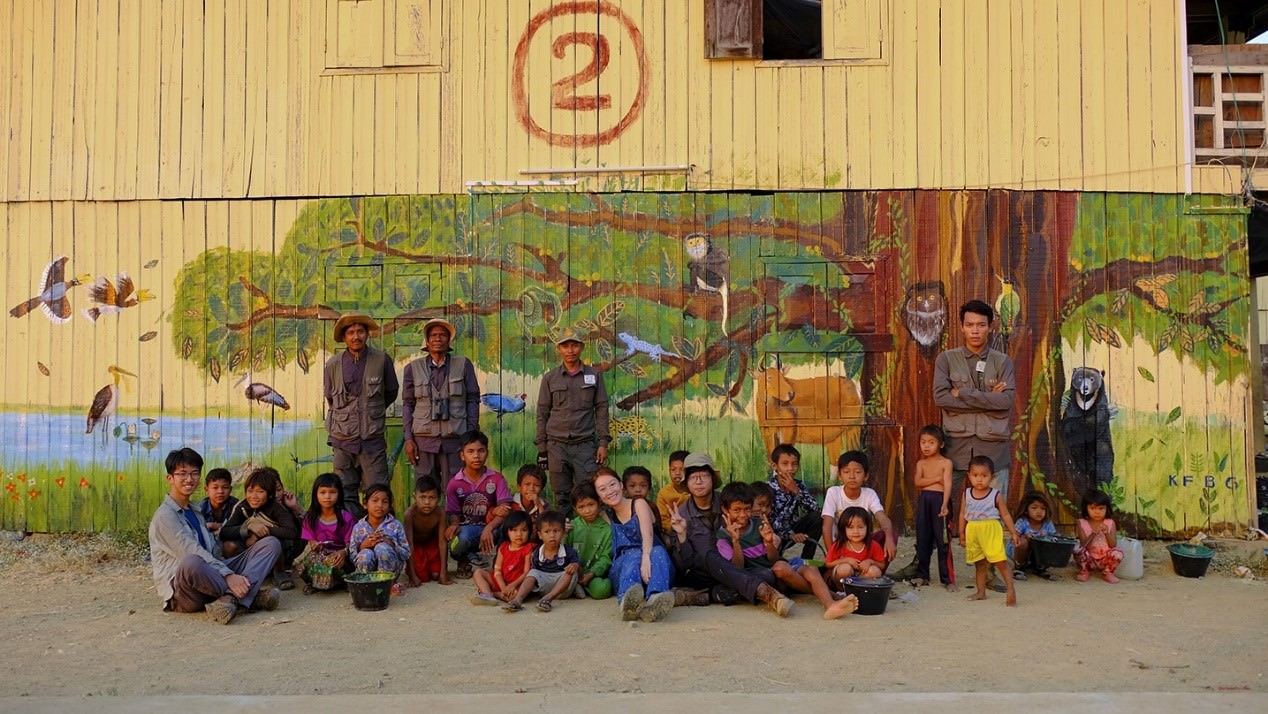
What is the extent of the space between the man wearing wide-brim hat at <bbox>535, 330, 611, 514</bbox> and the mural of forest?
0.40 meters

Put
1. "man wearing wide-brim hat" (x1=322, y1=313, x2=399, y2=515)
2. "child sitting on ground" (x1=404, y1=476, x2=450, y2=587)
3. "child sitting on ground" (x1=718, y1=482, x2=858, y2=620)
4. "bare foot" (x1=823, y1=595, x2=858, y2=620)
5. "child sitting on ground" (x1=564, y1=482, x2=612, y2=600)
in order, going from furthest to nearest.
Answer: "man wearing wide-brim hat" (x1=322, y1=313, x2=399, y2=515)
"child sitting on ground" (x1=404, y1=476, x2=450, y2=587)
"child sitting on ground" (x1=564, y1=482, x2=612, y2=600)
"child sitting on ground" (x1=718, y1=482, x2=858, y2=620)
"bare foot" (x1=823, y1=595, x2=858, y2=620)

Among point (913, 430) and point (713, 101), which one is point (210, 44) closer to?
point (713, 101)

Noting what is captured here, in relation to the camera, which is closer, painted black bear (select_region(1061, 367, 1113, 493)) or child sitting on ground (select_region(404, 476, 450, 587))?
child sitting on ground (select_region(404, 476, 450, 587))

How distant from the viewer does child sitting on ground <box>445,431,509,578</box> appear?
22.9ft

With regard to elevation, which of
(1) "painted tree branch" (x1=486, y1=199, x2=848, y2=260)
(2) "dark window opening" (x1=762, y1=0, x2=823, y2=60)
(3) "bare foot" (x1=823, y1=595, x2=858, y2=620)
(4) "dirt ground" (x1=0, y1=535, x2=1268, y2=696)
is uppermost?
(2) "dark window opening" (x1=762, y1=0, x2=823, y2=60)

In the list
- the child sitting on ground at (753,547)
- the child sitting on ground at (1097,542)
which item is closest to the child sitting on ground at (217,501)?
the child sitting on ground at (753,547)

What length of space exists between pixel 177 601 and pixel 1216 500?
6.91 meters

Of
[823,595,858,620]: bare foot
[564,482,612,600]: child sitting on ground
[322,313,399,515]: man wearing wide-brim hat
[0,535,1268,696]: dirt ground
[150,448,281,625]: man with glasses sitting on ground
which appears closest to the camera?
[0,535,1268,696]: dirt ground

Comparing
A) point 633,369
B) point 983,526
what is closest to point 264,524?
point 633,369

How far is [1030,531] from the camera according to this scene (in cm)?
702

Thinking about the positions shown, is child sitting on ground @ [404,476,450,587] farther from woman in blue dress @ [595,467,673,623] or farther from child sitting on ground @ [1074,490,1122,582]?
child sitting on ground @ [1074,490,1122,582]

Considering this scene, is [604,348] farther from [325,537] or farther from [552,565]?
[325,537]

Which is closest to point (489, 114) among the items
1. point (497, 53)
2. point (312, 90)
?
point (497, 53)

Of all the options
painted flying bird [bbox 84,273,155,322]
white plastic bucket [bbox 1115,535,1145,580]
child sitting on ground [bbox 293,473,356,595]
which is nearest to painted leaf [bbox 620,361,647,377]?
child sitting on ground [bbox 293,473,356,595]
